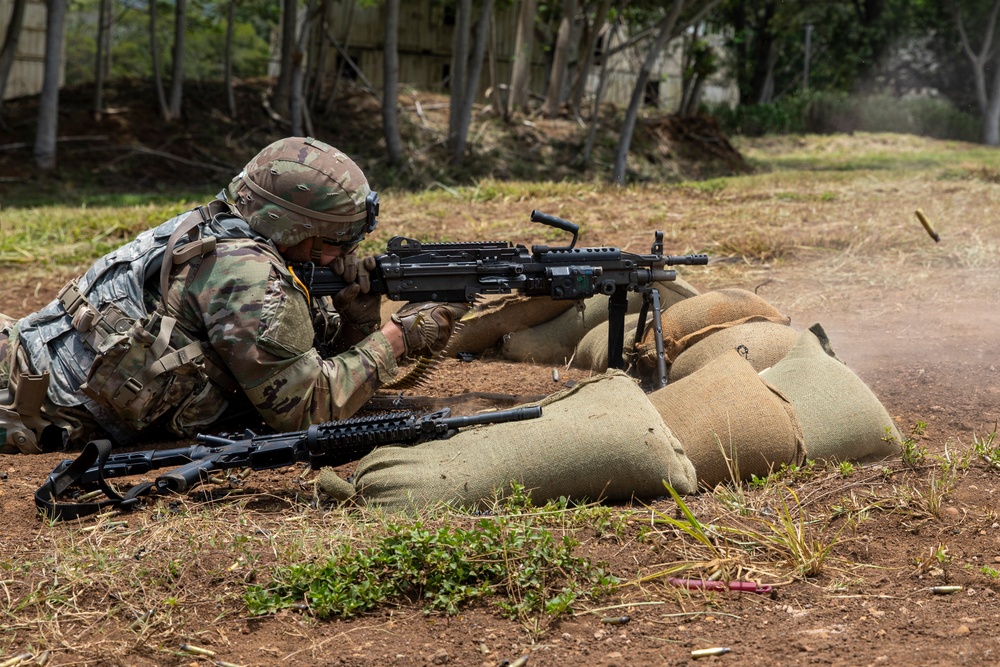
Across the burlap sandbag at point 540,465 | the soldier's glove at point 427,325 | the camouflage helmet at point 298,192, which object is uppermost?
the camouflage helmet at point 298,192

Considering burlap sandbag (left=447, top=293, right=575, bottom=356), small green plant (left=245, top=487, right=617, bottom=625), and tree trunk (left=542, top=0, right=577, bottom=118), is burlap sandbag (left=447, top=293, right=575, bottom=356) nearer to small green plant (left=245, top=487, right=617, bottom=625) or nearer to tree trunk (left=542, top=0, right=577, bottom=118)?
small green plant (left=245, top=487, right=617, bottom=625)

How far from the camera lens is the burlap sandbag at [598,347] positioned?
501 centimetres

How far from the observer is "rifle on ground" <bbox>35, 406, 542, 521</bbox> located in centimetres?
335

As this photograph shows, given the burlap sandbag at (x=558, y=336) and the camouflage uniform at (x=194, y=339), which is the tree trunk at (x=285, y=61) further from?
the camouflage uniform at (x=194, y=339)

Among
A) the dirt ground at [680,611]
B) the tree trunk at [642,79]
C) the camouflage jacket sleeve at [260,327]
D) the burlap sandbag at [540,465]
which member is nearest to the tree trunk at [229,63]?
the tree trunk at [642,79]

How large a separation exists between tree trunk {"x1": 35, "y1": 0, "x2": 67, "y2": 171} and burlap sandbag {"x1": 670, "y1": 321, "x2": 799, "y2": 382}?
9181 millimetres

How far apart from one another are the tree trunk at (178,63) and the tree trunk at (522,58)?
16.0 ft

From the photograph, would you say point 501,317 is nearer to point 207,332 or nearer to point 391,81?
point 207,332

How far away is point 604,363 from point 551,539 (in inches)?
86.1

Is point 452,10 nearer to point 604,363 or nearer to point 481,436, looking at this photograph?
point 604,363

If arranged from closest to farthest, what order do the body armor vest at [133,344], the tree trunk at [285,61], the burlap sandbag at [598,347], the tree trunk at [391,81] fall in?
1. the body armor vest at [133,344]
2. the burlap sandbag at [598,347]
3. the tree trunk at [391,81]
4. the tree trunk at [285,61]

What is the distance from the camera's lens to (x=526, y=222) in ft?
27.3

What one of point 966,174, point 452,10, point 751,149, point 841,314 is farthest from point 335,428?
point 751,149

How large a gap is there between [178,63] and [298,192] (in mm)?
10449
